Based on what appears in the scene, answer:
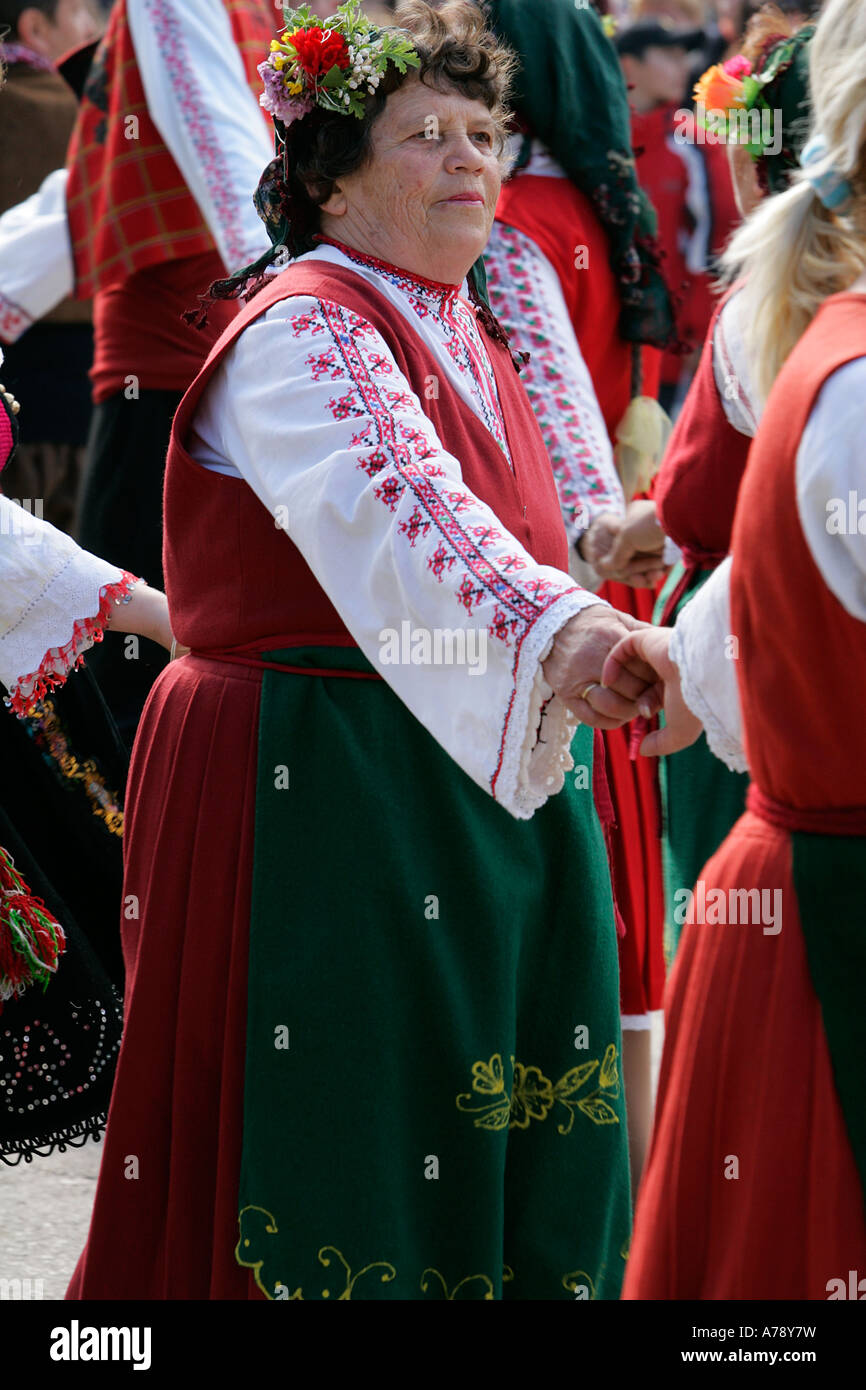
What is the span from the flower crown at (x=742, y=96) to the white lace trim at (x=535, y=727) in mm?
1522

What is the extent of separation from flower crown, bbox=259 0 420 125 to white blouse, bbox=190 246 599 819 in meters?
0.33

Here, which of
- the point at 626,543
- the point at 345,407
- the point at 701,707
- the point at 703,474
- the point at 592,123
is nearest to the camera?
the point at 701,707

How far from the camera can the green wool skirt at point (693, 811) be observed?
10.5ft

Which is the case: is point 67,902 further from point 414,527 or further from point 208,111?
point 208,111

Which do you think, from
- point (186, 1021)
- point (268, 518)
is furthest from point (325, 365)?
point (186, 1021)

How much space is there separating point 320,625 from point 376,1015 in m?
0.48

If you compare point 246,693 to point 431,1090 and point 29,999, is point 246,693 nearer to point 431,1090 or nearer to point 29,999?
point 431,1090

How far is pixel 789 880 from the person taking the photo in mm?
1680

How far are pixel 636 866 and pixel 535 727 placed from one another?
4.99 feet

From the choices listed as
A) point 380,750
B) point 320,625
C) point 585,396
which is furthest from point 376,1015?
point 585,396

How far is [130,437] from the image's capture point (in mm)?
4109

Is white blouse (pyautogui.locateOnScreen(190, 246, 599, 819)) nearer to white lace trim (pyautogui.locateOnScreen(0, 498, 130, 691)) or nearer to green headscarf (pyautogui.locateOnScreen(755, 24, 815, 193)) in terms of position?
white lace trim (pyautogui.locateOnScreen(0, 498, 130, 691))

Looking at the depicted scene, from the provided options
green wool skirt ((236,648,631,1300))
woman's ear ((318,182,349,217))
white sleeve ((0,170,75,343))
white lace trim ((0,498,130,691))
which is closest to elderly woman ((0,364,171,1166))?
white lace trim ((0,498,130,691))

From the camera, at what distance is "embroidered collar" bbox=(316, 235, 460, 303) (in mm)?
2326
